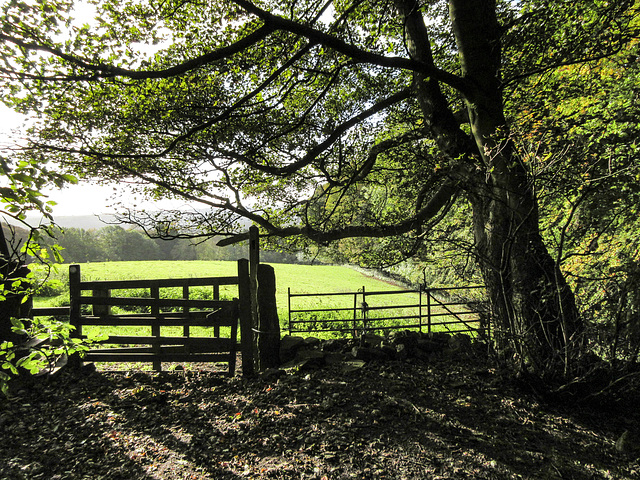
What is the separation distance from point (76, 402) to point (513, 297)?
649cm

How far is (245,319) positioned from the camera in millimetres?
6125

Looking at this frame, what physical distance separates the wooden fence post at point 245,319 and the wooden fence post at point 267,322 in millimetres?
246

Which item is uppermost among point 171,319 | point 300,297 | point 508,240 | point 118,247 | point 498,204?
point 498,204

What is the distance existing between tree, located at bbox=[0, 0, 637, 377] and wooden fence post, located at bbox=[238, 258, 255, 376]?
211cm

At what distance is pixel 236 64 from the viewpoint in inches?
255

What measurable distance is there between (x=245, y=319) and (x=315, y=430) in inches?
105

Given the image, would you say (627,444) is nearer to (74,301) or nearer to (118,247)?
(74,301)

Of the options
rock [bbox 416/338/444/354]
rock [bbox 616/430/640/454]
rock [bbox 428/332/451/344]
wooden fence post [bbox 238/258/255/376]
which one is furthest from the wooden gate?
rock [bbox 616/430/640/454]

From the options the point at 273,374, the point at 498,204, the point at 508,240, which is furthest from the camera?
the point at 273,374

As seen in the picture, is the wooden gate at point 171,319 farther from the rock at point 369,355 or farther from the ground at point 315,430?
the rock at point 369,355

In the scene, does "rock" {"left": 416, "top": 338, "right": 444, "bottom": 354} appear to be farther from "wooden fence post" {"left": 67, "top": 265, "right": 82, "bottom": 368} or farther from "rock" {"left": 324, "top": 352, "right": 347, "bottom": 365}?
"wooden fence post" {"left": 67, "top": 265, "right": 82, "bottom": 368}

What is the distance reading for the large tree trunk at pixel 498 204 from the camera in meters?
4.35

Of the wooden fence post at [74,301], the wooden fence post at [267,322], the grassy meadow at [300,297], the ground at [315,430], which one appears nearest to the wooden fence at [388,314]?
the grassy meadow at [300,297]

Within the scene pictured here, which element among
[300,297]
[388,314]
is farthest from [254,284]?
[300,297]
